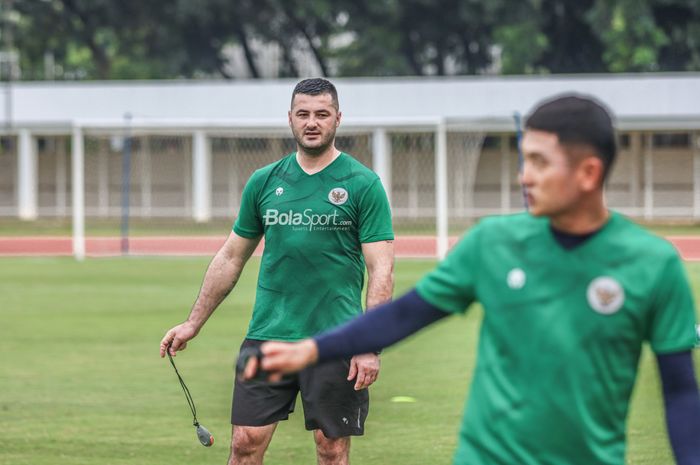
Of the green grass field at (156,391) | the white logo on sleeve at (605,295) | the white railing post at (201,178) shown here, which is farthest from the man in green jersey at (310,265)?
the white railing post at (201,178)

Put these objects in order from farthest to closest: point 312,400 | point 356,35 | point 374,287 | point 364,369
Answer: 1. point 356,35
2. point 312,400
3. point 374,287
4. point 364,369

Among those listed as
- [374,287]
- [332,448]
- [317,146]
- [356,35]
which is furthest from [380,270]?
[356,35]

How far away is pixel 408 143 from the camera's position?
43969 millimetres

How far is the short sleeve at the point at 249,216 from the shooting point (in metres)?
6.63

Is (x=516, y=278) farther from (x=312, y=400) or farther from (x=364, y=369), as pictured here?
(x=312, y=400)

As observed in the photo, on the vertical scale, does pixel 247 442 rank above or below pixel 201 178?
below

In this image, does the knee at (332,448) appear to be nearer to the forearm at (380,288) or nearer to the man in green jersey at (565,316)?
the forearm at (380,288)

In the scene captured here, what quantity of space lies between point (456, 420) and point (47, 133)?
36640 mm

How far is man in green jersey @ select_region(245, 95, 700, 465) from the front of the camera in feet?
Result: 12.1

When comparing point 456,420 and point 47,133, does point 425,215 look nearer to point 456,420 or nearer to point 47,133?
point 47,133

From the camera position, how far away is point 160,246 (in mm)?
32750

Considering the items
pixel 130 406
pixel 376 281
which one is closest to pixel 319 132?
pixel 376 281

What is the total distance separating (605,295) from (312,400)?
3.16 m

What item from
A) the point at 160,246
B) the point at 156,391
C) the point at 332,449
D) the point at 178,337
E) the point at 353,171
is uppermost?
→ the point at 353,171
